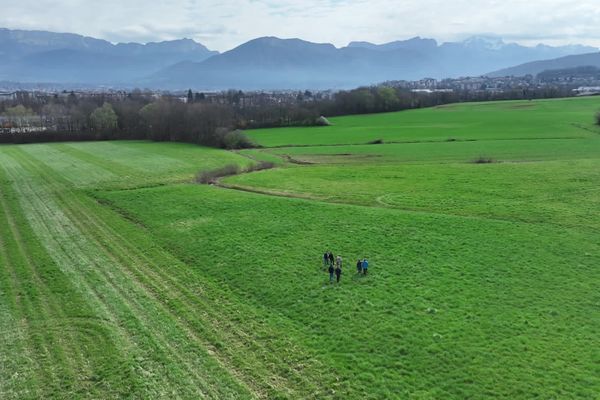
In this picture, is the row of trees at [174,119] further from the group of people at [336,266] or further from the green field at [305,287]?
the group of people at [336,266]

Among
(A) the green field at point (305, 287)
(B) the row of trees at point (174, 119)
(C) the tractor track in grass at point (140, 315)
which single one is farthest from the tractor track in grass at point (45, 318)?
(B) the row of trees at point (174, 119)

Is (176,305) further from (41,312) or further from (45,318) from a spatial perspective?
(41,312)

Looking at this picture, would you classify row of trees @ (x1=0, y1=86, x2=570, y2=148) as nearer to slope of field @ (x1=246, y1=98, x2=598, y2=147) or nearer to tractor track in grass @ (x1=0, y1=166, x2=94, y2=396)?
slope of field @ (x1=246, y1=98, x2=598, y2=147)

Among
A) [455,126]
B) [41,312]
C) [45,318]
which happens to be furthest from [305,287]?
[455,126]

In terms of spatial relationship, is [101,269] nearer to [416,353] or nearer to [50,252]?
[50,252]

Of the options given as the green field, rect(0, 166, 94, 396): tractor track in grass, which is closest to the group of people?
the green field
